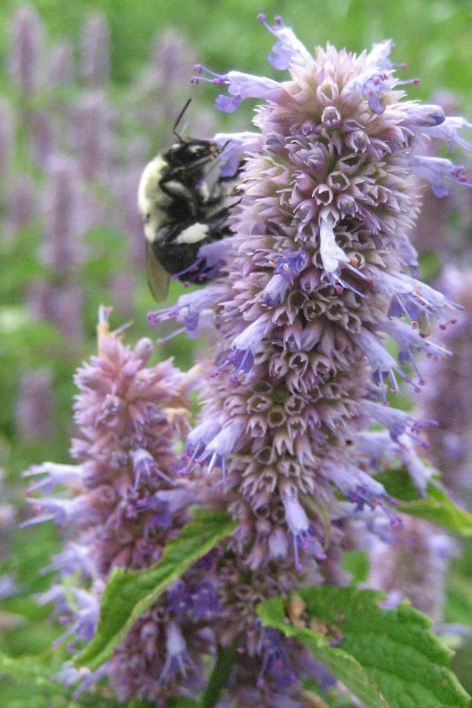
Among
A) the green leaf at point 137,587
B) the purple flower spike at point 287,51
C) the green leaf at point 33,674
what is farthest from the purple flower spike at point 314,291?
the green leaf at point 33,674

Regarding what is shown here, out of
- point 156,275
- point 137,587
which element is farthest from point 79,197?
point 137,587

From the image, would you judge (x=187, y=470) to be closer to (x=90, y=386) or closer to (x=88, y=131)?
(x=90, y=386)

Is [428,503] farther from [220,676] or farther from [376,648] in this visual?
[220,676]

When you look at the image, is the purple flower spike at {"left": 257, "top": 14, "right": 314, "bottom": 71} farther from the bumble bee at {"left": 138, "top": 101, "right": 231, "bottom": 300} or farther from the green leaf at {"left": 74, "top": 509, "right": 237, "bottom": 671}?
the green leaf at {"left": 74, "top": 509, "right": 237, "bottom": 671}

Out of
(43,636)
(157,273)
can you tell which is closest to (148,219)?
(157,273)

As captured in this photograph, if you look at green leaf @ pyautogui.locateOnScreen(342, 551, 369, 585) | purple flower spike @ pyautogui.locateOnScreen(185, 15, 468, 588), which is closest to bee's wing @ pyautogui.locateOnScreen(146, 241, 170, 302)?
purple flower spike @ pyautogui.locateOnScreen(185, 15, 468, 588)
